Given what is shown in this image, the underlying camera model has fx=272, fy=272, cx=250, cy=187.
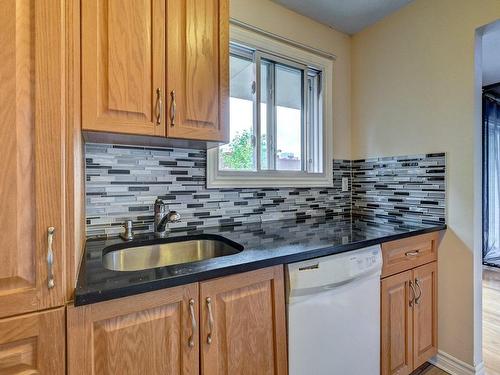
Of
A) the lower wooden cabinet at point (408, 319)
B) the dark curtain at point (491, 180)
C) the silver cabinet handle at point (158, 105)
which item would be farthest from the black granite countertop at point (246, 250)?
the dark curtain at point (491, 180)

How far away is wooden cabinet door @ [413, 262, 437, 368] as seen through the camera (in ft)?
5.24

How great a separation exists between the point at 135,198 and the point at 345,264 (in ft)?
3.64

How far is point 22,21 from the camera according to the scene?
669mm

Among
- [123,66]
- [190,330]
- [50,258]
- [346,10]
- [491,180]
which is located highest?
[346,10]

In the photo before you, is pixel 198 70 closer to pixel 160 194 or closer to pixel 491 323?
pixel 160 194

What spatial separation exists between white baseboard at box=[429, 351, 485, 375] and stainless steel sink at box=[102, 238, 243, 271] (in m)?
1.57

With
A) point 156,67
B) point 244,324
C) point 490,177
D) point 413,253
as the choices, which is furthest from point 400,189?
point 490,177

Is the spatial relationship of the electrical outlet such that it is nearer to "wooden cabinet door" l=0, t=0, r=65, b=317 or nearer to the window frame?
A: the window frame

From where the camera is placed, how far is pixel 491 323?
2213 mm

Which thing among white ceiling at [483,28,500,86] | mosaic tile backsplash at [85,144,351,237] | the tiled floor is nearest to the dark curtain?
white ceiling at [483,28,500,86]

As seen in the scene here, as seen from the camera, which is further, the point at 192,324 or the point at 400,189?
the point at 400,189

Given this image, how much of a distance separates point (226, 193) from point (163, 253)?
1.81 ft

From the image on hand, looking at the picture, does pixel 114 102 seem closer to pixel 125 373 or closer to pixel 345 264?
pixel 125 373

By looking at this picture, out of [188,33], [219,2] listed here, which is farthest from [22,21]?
[219,2]
